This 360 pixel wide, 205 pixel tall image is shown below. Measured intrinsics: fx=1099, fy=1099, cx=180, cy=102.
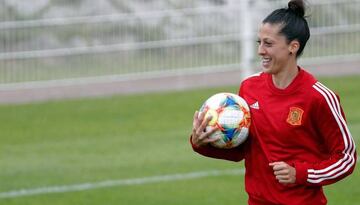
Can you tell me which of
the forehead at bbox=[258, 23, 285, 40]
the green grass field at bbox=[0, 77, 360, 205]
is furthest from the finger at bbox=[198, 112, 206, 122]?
the green grass field at bbox=[0, 77, 360, 205]

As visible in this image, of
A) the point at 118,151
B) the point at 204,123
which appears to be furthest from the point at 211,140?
the point at 118,151

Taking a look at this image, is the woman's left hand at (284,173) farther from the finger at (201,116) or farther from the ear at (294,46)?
the ear at (294,46)

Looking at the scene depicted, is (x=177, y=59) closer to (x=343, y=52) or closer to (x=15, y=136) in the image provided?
(x=343, y=52)

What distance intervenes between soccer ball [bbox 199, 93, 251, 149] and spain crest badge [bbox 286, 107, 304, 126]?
0.30m

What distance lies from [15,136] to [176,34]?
4.65m

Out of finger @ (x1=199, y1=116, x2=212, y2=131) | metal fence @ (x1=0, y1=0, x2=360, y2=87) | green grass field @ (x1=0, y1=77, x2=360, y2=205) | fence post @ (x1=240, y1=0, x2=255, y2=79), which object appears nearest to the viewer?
finger @ (x1=199, y1=116, x2=212, y2=131)

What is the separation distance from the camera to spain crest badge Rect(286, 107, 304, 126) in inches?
245

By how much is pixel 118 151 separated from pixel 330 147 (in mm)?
6815

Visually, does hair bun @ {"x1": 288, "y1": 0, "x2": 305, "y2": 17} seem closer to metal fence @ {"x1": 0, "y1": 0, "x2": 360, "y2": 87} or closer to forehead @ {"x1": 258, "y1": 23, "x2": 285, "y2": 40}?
forehead @ {"x1": 258, "y1": 23, "x2": 285, "y2": 40}

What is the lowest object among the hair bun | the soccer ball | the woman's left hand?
the woman's left hand

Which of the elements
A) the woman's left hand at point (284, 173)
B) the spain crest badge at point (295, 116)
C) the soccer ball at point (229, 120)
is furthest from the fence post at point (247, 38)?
the woman's left hand at point (284, 173)

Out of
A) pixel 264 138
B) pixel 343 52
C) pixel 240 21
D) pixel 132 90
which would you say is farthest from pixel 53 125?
pixel 264 138

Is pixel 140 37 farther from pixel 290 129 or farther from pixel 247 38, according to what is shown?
pixel 290 129

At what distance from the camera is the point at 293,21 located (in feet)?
21.1
